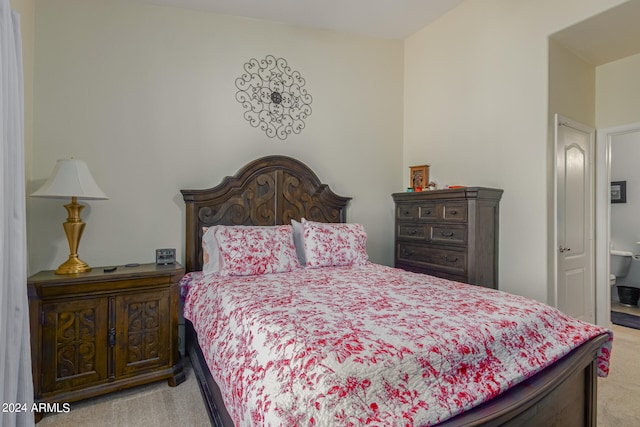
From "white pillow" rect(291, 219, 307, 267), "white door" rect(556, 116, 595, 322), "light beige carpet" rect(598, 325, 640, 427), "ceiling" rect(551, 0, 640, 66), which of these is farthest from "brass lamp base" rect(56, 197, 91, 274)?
"ceiling" rect(551, 0, 640, 66)

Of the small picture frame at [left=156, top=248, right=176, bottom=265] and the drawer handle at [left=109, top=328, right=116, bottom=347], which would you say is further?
the small picture frame at [left=156, top=248, right=176, bottom=265]

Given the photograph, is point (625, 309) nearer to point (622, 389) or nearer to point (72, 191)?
point (622, 389)

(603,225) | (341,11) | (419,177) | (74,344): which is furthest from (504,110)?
(74,344)

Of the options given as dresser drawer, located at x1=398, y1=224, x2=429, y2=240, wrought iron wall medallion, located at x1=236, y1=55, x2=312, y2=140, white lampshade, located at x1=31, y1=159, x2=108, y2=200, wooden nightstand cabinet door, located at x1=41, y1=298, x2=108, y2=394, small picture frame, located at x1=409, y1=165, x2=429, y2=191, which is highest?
wrought iron wall medallion, located at x1=236, y1=55, x2=312, y2=140

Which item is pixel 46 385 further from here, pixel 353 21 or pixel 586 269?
pixel 586 269

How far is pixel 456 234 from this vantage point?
2910 millimetres

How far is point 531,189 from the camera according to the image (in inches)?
109

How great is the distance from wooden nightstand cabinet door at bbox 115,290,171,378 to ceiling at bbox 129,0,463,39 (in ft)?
7.86

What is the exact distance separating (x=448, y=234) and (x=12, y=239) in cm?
291

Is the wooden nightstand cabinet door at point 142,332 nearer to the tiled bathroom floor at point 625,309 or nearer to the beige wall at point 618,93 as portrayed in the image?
the beige wall at point 618,93

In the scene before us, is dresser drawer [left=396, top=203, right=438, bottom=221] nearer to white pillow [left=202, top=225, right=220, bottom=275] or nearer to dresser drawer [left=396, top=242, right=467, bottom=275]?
dresser drawer [left=396, top=242, right=467, bottom=275]

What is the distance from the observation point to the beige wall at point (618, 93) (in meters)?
3.08

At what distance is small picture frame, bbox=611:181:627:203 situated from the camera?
4.62 meters

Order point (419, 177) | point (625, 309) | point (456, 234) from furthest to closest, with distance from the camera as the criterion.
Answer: point (625, 309)
point (419, 177)
point (456, 234)
